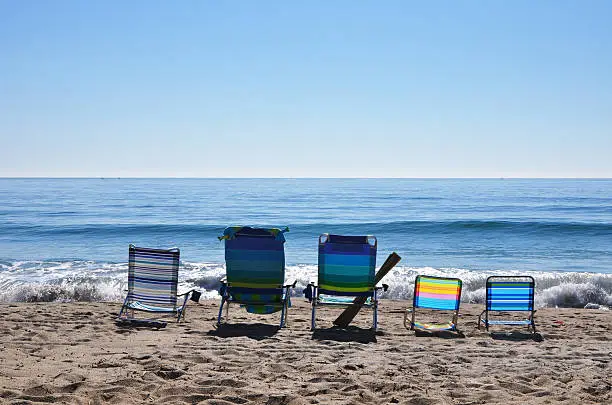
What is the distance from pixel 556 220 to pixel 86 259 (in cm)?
2112

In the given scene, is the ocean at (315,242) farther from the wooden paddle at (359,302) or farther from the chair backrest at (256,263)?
A: the chair backrest at (256,263)

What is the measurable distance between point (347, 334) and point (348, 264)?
849 mm

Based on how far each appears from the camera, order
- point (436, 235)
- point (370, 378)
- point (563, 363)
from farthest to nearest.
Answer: point (436, 235) → point (563, 363) → point (370, 378)

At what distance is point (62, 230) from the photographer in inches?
975

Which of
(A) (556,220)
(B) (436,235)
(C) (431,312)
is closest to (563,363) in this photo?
(C) (431,312)

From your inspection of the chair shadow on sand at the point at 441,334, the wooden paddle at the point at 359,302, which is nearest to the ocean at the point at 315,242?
the wooden paddle at the point at 359,302

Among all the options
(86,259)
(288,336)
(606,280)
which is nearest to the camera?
(288,336)

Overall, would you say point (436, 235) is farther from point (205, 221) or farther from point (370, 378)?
point (370, 378)

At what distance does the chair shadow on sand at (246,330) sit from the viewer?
6.63m

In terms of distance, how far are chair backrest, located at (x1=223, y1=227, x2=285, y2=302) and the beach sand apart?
42cm

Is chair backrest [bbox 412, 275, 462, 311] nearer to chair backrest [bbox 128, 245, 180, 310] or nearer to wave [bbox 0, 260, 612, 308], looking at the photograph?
chair backrest [bbox 128, 245, 180, 310]

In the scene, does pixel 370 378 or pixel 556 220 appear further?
pixel 556 220

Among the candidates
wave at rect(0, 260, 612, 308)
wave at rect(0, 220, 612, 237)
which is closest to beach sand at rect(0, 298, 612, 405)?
wave at rect(0, 260, 612, 308)

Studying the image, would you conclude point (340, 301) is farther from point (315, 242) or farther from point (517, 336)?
point (315, 242)
